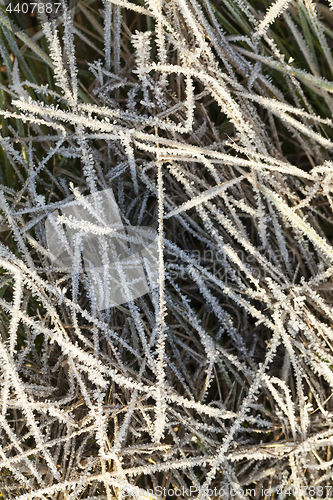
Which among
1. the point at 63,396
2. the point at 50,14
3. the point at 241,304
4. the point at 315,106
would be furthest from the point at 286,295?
the point at 50,14

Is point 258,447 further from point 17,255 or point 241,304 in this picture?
point 17,255

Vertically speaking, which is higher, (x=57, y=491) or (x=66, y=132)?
(x=66, y=132)

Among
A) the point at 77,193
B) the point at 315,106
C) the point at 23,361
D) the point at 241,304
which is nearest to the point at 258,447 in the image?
the point at 241,304

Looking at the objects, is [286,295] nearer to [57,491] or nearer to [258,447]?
[258,447]

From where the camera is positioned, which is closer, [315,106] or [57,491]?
[57,491]

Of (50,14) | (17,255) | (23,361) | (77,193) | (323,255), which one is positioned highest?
(50,14)

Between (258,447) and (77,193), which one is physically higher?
(77,193)
